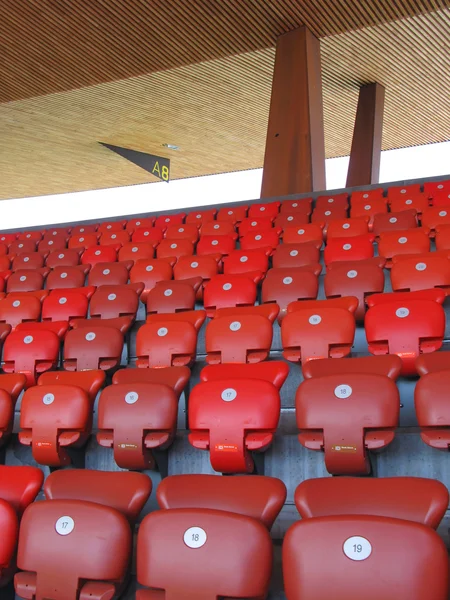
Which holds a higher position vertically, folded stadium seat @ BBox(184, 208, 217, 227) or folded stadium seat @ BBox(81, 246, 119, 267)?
folded stadium seat @ BBox(184, 208, 217, 227)

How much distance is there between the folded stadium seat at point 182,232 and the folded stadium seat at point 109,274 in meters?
0.79

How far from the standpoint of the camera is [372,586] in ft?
3.62

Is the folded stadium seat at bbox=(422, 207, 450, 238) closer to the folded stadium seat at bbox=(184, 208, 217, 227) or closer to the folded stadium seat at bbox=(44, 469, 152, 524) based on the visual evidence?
the folded stadium seat at bbox=(184, 208, 217, 227)

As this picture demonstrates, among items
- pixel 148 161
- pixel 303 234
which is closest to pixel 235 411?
pixel 303 234

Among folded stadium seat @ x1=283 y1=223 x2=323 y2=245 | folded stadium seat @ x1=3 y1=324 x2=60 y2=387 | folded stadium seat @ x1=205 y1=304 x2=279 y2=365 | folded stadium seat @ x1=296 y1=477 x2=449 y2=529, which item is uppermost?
folded stadium seat @ x1=283 y1=223 x2=323 y2=245

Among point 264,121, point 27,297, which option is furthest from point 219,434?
point 264,121

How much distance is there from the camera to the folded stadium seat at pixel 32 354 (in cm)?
278

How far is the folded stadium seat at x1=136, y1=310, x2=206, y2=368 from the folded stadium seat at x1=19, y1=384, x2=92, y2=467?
509 millimetres

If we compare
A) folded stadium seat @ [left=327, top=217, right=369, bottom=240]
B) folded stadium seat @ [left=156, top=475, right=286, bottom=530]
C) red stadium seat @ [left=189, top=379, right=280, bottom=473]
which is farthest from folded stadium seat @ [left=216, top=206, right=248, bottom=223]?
folded stadium seat @ [left=156, top=475, right=286, bottom=530]

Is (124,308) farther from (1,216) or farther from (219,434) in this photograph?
(1,216)

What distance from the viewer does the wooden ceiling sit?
6.01 meters

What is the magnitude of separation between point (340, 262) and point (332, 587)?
2.23 m

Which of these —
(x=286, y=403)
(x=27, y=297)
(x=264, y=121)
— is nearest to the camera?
(x=286, y=403)

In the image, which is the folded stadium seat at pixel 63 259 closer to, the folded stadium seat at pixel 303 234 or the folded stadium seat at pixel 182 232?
the folded stadium seat at pixel 182 232
